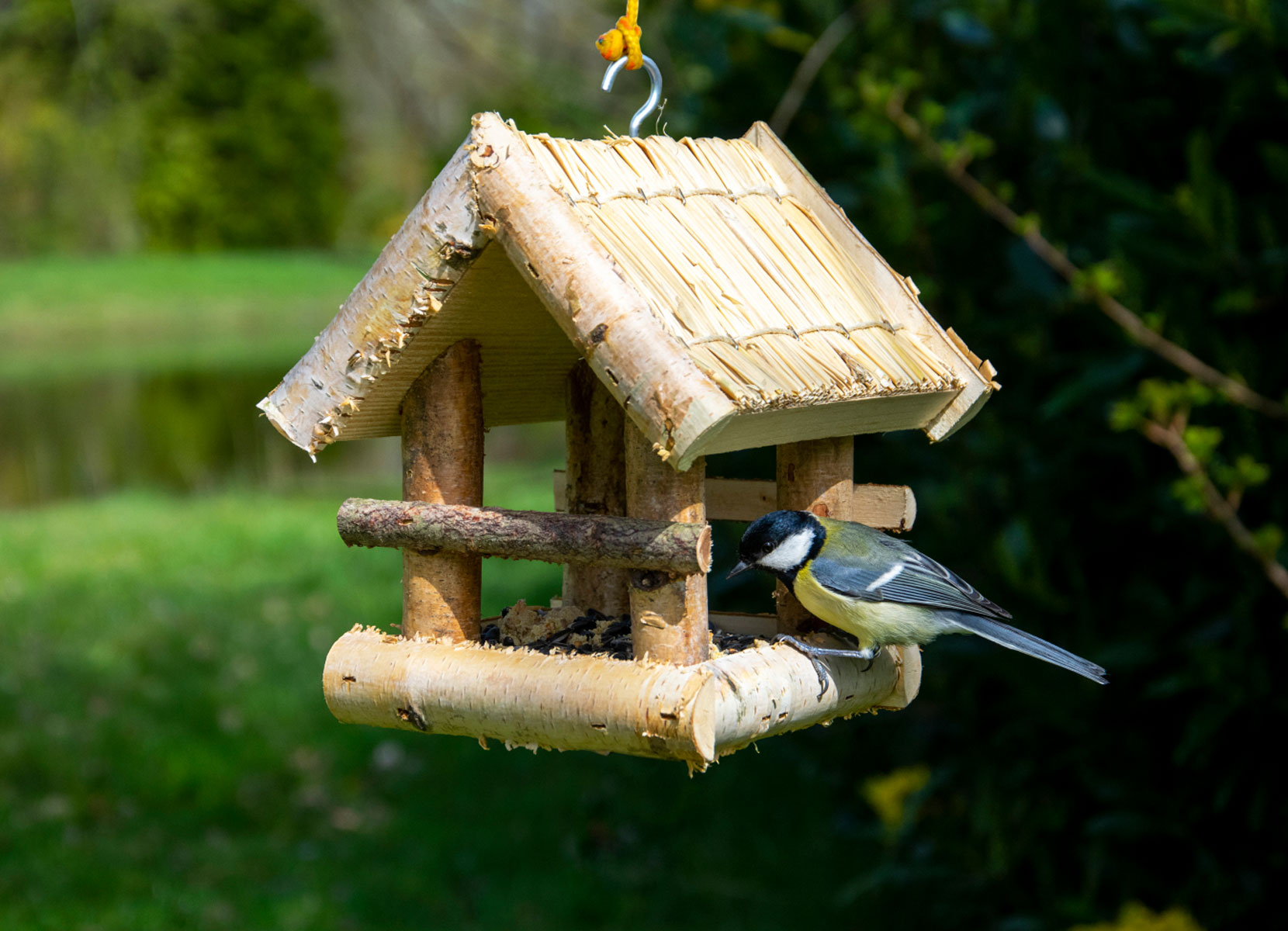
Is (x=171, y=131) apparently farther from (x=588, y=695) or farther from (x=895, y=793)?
(x=588, y=695)

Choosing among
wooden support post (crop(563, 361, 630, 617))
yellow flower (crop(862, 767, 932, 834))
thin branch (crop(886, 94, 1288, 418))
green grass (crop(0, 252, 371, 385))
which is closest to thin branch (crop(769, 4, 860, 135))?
thin branch (crop(886, 94, 1288, 418))

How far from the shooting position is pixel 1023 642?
2.20 meters

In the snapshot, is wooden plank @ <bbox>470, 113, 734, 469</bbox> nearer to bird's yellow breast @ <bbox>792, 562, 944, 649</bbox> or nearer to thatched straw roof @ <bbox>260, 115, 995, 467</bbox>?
thatched straw roof @ <bbox>260, 115, 995, 467</bbox>

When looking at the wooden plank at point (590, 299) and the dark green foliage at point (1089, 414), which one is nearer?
the wooden plank at point (590, 299)

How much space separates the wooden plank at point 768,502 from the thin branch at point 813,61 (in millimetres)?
1108

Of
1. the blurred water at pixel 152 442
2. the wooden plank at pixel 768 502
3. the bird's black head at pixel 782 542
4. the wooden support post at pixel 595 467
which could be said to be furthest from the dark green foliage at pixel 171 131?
the bird's black head at pixel 782 542

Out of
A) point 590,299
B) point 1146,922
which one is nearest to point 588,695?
point 590,299

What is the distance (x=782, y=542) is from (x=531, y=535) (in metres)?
0.42

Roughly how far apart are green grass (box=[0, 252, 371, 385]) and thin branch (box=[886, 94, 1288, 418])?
14729 mm

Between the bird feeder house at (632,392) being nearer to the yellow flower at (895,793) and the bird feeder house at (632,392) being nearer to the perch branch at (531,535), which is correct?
the perch branch at (531,535)

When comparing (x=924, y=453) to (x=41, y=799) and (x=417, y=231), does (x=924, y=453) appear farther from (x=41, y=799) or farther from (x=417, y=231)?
(x=41, y=799)

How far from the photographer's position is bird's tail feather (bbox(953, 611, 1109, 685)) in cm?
210

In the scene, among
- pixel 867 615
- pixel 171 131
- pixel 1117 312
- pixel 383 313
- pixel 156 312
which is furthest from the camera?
pixel 171 131

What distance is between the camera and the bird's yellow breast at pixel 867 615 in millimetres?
2115
